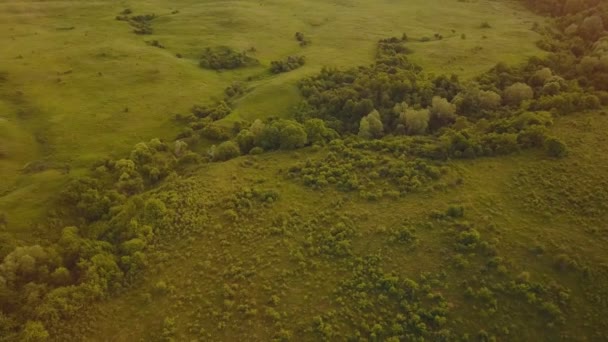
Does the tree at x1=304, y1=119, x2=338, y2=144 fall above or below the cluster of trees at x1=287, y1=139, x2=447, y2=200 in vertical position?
above

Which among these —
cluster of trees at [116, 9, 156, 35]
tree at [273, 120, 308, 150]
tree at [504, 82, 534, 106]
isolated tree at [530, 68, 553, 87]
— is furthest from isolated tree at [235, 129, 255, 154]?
cluster of trees at [116, 9, 156, 35]

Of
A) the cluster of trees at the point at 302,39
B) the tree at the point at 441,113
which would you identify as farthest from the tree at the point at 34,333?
the cluster of trees at the point at 302,39

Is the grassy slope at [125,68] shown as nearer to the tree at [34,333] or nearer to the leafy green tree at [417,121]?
the tree at [34,333]

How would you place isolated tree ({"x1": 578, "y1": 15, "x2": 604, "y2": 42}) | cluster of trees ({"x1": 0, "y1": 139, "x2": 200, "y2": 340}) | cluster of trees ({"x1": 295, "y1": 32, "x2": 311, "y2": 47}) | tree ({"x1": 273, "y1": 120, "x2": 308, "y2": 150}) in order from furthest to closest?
cluster of trees ({"x1": 295, "y1": 32, "x2": 311, "y2": 47}), isolated tree ({"x1": 578, "y1": 15, "x2": 604, "y2": 42}), tree ({"x1": 273, "y1": 120, "x2": 308, "y2": 150}), cluster of trees ({"x1": 0, "y1": 139, "x2": 200, "y2": 340})

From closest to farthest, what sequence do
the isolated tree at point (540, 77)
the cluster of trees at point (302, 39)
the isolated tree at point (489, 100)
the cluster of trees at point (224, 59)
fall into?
the isolated tree at point (489, 100)
the isolated tree at point (540, 77)
the cluster of trees at point (224, 59)
the cluster of trees at point (302, 39)

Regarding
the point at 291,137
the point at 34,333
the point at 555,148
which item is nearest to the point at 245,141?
the point at 291,137

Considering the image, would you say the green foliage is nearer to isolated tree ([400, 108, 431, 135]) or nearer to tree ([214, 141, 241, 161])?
tree ([214, 141, 241, 161])
